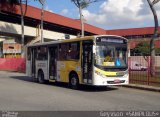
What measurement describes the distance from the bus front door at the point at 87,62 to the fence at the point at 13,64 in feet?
78.6

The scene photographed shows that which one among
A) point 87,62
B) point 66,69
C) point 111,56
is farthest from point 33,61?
A: point 111,56

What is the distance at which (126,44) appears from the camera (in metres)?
19.1

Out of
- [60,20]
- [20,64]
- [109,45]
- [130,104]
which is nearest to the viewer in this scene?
[130,104]

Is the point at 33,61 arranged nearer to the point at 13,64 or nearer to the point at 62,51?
the point at 62,51

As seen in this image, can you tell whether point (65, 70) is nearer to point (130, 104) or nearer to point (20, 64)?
point (130, 104)

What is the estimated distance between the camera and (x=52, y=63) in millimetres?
22109

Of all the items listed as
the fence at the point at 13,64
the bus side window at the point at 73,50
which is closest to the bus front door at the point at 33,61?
the bus side window at the point at 73,50

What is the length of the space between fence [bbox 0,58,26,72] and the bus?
21755 millimetres

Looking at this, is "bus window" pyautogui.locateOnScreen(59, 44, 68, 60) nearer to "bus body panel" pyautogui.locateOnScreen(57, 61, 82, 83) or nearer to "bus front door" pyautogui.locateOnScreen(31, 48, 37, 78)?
"bus body panel" pyautogui.locateOnScreen(57, 61, 82, 83)

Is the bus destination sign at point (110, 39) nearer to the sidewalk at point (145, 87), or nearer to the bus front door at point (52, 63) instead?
the sidewalk at point (145, 87)

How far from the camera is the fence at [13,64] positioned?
42.9 m

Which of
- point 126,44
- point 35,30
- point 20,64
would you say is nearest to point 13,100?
point 126,44

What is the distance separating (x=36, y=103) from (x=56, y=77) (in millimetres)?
7884

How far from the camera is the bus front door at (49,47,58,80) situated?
2175 cm
